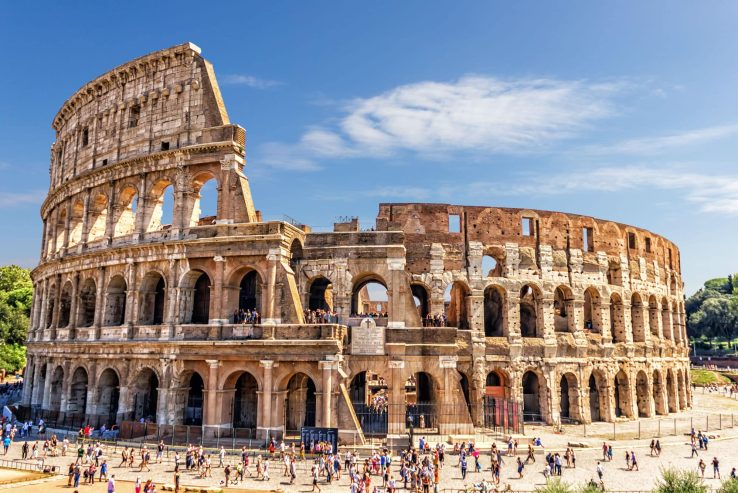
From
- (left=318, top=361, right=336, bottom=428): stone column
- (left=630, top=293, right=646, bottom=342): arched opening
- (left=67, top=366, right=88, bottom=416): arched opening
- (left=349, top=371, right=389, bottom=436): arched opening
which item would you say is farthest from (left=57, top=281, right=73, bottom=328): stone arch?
(left=630, top=293, right=646, bottom=342): arched opening

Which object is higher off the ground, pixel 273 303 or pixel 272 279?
pixel 272 279

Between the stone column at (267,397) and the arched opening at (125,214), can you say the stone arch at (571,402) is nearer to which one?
the stone column at (267,397)

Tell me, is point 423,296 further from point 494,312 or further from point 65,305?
point 65,305

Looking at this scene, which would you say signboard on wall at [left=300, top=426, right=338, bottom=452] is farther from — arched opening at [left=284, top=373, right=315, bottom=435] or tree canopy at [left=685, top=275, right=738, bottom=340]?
tree canopy at [left=685, top=275, right=738, bottom=340]

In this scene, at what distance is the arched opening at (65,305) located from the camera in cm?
3281

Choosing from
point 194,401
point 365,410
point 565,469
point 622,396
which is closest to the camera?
point 565,469

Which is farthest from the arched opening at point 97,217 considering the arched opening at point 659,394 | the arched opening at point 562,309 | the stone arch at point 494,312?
the arched opening at point 659,394

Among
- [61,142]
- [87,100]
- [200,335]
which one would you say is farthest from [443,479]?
[61,142]

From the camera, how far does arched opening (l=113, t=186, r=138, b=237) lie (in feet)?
99.6

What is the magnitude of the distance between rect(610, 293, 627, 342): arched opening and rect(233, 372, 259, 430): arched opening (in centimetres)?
2325

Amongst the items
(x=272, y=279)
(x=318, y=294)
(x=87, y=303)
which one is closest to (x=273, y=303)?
(x=272, y=279)

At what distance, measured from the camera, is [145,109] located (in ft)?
99.4

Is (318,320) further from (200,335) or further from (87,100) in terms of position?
(87,100)

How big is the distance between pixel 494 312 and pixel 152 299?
20.2 m
